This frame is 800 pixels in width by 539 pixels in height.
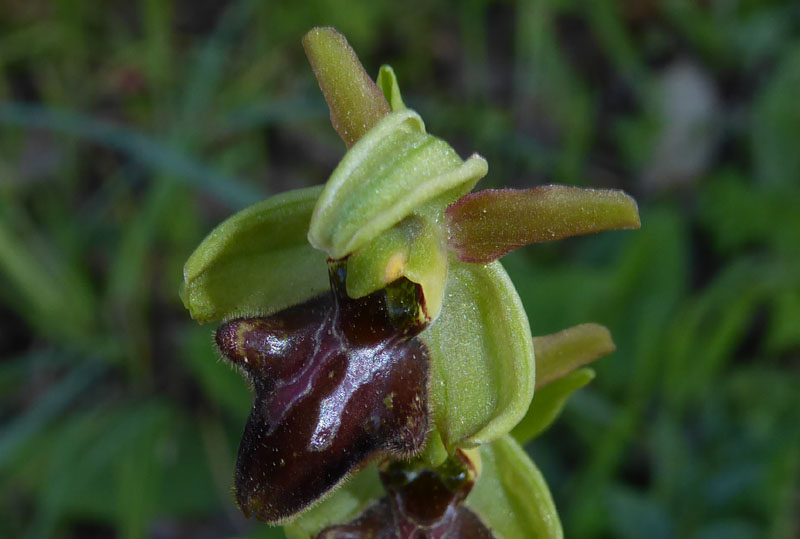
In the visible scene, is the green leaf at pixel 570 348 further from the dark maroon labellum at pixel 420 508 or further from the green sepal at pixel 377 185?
the green sepal at pixel 377 185

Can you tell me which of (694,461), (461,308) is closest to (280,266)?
(461,308)

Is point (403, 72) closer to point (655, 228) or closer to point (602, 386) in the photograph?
point (655, 228)

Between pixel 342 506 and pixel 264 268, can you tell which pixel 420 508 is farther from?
pixel 264 268

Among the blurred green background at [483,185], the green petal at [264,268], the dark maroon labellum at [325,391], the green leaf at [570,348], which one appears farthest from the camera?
the blurred green background at [483,185]

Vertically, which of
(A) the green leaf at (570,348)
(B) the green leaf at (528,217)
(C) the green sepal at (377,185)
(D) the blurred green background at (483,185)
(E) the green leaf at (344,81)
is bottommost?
(D) the blurred green background at (483,185)

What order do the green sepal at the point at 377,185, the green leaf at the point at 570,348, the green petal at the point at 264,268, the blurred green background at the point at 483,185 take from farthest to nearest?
the blurred green background at the point at 483,185 → the green leaf at the point at 570,348 → the green petal at the point at 264,268 → the green sepal at the point at 377,185

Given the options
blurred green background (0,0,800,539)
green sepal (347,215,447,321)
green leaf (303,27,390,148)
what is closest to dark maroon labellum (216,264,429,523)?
green sepal (347,215,447,321)

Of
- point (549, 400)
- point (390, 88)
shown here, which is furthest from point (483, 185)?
point (390, 88)

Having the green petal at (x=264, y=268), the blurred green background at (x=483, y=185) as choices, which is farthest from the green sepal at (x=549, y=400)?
the blurred green background at (x=483, y=185)
